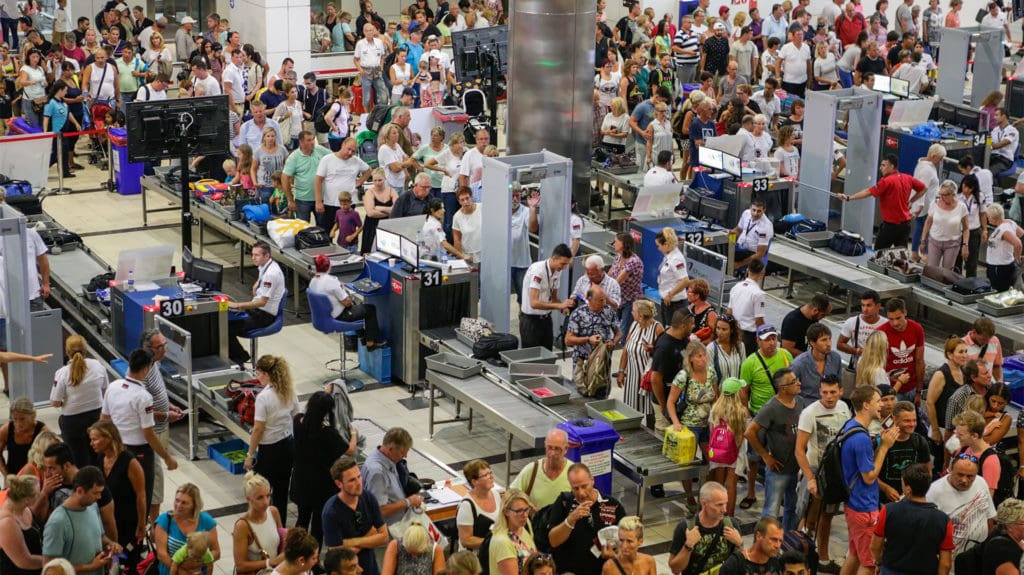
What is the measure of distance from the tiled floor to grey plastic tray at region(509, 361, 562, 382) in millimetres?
555

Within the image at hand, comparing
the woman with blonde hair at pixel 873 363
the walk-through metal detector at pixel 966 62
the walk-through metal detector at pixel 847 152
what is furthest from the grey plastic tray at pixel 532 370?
the walk-through metal detector at pixel 966 62

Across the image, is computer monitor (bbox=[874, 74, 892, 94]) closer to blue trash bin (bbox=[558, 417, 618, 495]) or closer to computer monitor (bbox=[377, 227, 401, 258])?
computer monitor (bbox=[377, 227, 401, 258])

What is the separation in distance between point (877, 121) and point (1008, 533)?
8573 millimetres

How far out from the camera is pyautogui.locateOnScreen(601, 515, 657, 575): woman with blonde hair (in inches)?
297

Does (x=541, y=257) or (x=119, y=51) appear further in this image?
(x=119, y=51)

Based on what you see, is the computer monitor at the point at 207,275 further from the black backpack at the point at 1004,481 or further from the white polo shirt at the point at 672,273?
the black backpack at the point at 1004,481

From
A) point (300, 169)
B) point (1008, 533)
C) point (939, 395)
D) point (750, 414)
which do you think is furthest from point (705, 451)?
point (300, 169)

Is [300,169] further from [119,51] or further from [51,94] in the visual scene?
[119,51]

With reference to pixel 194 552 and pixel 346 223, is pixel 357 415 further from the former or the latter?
pixel 194 552

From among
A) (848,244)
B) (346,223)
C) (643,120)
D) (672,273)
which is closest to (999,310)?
(848,244)

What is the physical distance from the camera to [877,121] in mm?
16000

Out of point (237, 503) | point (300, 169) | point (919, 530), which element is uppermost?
point (300, 169)

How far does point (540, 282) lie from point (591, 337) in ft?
3.87

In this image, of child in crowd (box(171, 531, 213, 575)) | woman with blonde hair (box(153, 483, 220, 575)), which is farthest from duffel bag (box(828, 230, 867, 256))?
child in crowd (box(171, 531, 213, 575))
